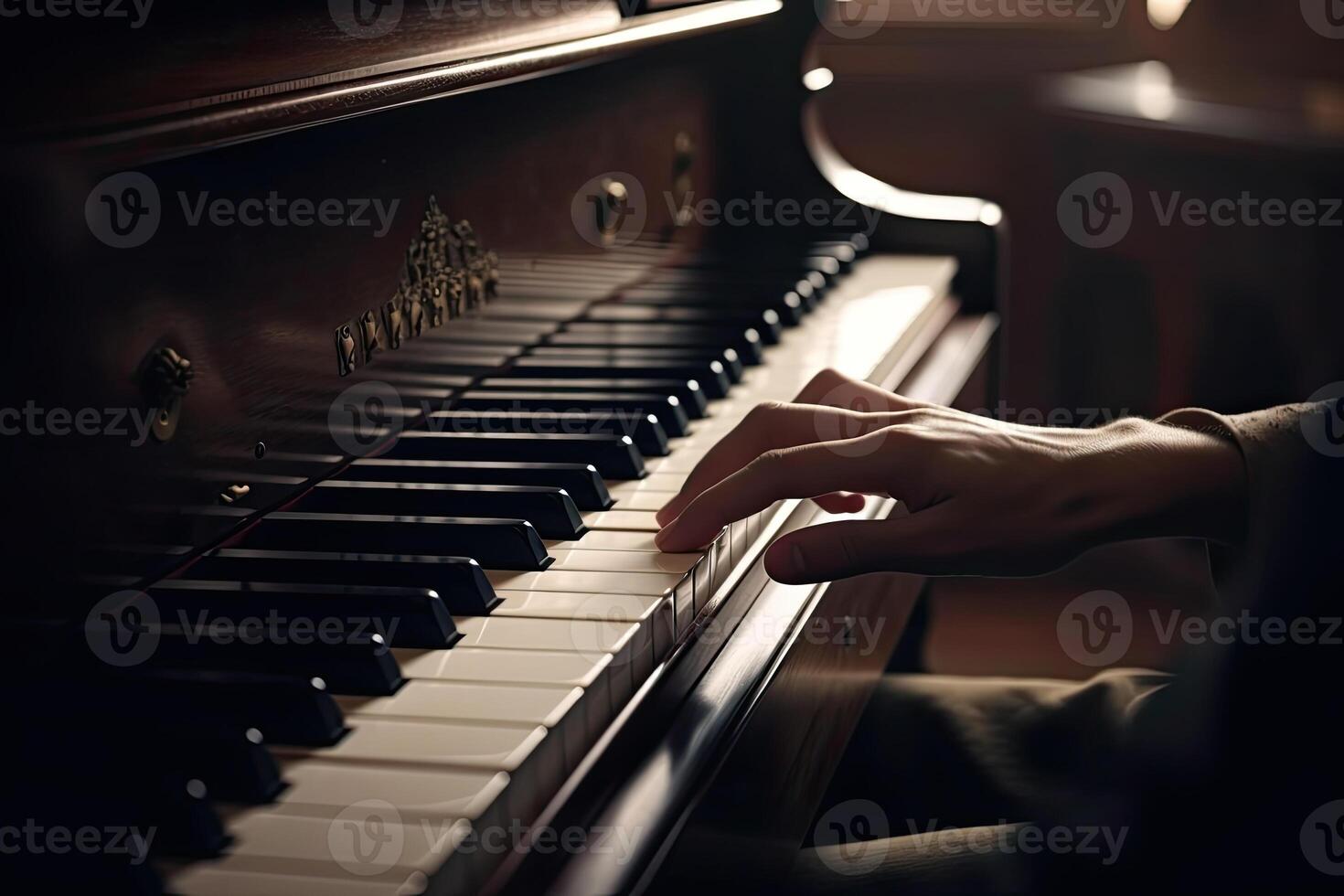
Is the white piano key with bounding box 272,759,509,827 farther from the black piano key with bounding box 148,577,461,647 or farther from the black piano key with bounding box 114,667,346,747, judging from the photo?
the black piano key with bounding box 148,577,461,647

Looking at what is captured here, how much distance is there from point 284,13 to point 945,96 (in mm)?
3679

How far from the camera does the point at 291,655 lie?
2.88 ft

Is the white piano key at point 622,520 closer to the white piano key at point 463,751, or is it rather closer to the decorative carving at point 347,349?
the decorative carving at point 347,349

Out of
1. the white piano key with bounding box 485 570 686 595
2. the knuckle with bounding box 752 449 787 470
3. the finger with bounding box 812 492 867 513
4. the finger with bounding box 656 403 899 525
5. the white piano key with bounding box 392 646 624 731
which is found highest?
the knuckle with bounding box 752 449 787 470

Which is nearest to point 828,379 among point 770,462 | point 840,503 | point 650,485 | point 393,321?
point 840,503

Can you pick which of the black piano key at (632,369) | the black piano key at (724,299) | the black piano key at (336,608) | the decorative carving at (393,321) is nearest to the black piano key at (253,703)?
Result: the black piano key at (336,608)

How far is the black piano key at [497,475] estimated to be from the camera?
1228 millimetres

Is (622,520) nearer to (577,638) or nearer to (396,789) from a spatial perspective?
(577,638)

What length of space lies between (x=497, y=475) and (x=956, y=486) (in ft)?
1.33

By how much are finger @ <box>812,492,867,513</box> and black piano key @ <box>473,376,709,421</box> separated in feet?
0.60

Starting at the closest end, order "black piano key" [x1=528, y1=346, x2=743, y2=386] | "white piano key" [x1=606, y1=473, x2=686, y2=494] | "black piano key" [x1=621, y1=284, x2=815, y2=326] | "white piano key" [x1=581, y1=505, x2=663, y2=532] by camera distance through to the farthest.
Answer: "white piano key" [x1=581, y1=505, x2=663, y2=532]
"white piano key" [x1=606, y1=473, x2=686, y2=494]
"black piano key" [x1=528, y1=346, x2=743, y2=386]
"black piano key" [x1=621, y1=284, x2=815, y2=326]

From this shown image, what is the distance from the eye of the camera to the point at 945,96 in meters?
4.48

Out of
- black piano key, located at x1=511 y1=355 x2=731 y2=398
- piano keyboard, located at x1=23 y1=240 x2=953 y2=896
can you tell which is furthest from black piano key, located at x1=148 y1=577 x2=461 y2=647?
black piano key, located at x1=511 y1=355 x2=731 y2=398

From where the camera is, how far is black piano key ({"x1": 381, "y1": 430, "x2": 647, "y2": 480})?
1.31 metres
